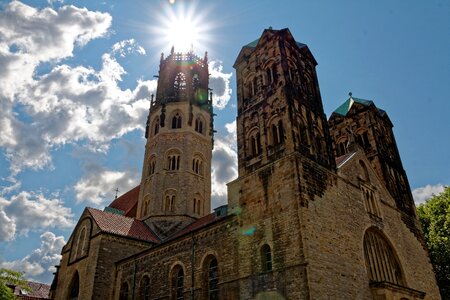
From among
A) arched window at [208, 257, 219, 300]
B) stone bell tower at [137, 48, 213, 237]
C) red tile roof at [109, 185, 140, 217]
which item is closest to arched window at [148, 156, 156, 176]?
stone bell tower at [137, 48, 213, 237]

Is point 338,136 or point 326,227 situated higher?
point 338,136

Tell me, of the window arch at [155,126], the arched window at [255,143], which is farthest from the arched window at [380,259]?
the window arch at [155,126]

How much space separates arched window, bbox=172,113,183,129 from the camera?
36.0 metres

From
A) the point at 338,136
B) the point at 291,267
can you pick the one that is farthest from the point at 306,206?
the point at 338,136

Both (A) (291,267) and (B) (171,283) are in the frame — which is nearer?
(A) (291,267)

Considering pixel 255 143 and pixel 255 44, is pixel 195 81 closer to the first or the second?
pixel 255 44

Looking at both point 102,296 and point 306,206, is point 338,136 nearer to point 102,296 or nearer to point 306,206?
point 306,206

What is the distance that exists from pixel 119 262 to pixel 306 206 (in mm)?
15395

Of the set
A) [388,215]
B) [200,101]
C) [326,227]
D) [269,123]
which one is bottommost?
[326,227]

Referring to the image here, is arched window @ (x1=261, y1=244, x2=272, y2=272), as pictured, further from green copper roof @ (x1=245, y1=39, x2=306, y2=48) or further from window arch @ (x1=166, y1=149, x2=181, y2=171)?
window arch @ (x1=166, y1=149, x2=181, y2=171)

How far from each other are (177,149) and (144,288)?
49.1ft

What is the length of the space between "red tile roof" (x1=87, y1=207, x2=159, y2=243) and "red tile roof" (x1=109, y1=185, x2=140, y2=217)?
6.29 m

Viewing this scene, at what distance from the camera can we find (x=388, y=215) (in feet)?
68.1

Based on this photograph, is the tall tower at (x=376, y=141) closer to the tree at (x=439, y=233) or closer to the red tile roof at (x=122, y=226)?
the tree at (x=439, y=233)
